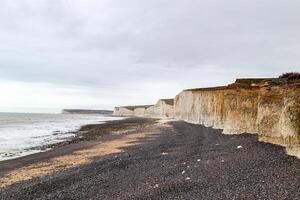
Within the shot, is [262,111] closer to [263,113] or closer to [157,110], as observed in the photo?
[263,113]

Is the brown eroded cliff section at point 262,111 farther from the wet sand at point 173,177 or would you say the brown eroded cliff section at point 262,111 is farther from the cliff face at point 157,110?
the cliff face at point 157,110

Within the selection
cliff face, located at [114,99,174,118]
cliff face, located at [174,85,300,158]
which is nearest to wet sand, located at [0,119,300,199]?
cliff face, located at [174,85,300,158]

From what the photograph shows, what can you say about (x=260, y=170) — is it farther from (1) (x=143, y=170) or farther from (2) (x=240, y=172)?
(1) (x=143, y=170)

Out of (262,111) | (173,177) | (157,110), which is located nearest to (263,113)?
(262,111)

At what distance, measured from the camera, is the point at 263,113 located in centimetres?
1902

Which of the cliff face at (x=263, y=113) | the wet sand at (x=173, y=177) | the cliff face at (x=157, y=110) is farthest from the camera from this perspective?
the cliff face at (x=157, y=110)

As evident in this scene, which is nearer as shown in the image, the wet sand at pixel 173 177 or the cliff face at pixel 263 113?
the wet sand at pixel 173 177

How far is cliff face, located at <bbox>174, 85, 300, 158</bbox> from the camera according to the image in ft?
47.8

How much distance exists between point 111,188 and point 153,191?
6.05 feet

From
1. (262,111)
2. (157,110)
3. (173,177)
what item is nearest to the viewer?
(173,177)

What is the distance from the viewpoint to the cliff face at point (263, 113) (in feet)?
47.8

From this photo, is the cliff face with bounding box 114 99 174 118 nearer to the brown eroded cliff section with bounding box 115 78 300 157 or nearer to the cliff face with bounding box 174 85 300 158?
the brown eroded cliff section with bounding box 115 78 300 157

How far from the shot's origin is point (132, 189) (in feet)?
41.2

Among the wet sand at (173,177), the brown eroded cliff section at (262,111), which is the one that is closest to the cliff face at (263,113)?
the brown eroded cliff section at (262,111)
